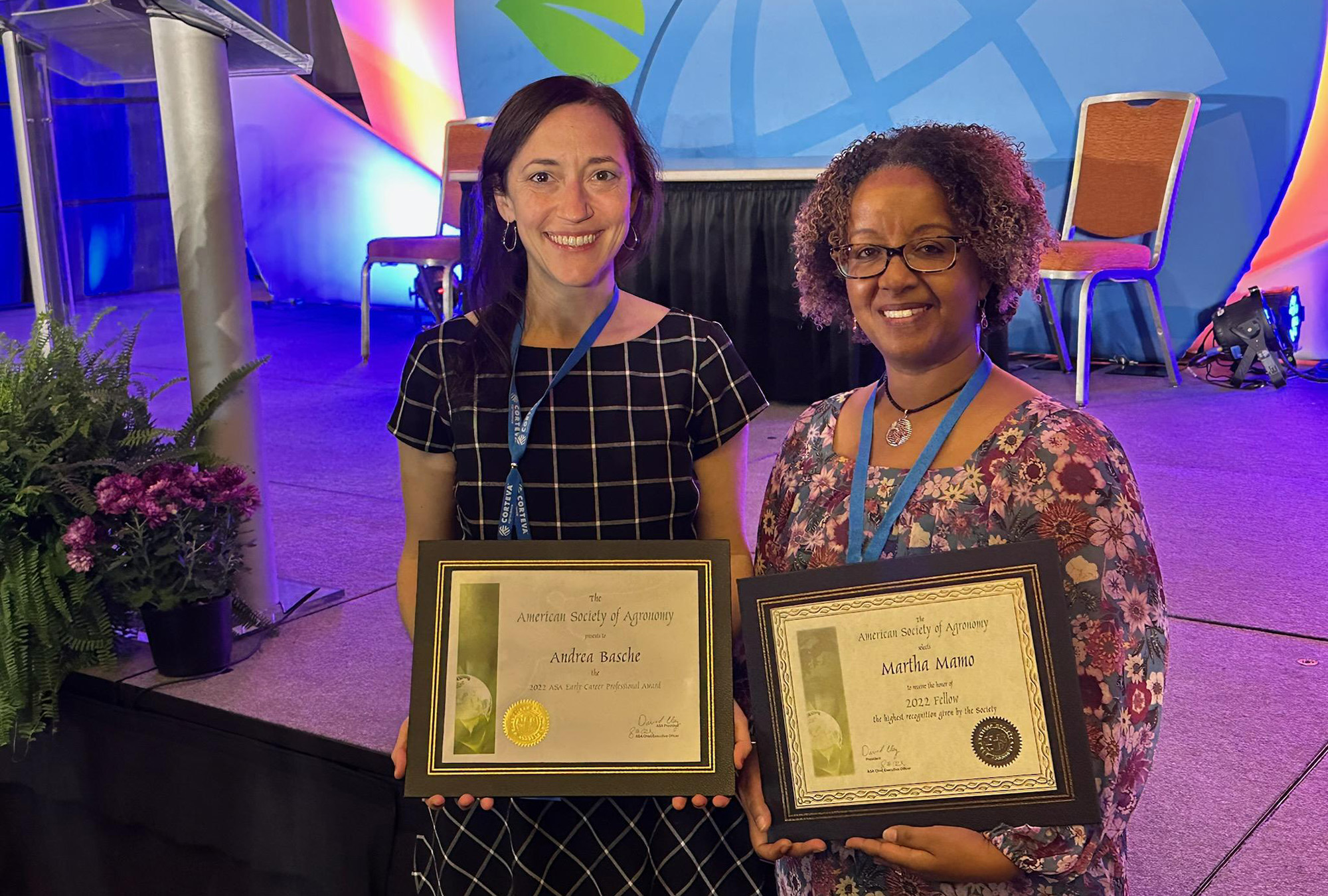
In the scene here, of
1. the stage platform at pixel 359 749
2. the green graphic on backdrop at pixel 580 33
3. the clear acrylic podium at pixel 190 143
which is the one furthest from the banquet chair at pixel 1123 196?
the clear acrylic podium at pixel 190 143

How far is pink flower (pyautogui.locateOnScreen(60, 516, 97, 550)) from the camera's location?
2.47m

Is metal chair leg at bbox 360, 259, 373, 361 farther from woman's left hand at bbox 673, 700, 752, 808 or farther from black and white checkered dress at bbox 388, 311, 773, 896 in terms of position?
woman's left hand at bbox 673, 700, 752, 808

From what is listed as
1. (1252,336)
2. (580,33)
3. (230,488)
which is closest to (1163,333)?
(1252,336)

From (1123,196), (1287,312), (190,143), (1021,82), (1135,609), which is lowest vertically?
(1287,312)

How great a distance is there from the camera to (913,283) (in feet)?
4.52

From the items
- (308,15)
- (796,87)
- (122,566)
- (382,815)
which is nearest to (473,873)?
(382,815)

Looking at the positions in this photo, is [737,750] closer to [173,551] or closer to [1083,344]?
[173,551]

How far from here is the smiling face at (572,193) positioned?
1.54 metres

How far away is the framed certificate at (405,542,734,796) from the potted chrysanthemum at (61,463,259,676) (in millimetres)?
1404

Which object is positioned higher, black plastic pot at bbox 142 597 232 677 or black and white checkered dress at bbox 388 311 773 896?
black and white checkered dress at bbox 388 311 773 896

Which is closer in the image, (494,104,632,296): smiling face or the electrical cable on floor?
(494,104,632,296): smiling face

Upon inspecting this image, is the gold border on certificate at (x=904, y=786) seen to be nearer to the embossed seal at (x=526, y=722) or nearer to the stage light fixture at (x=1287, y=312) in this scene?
the embossed seal at (x=526, y=722)

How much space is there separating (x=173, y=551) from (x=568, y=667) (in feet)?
5.01
